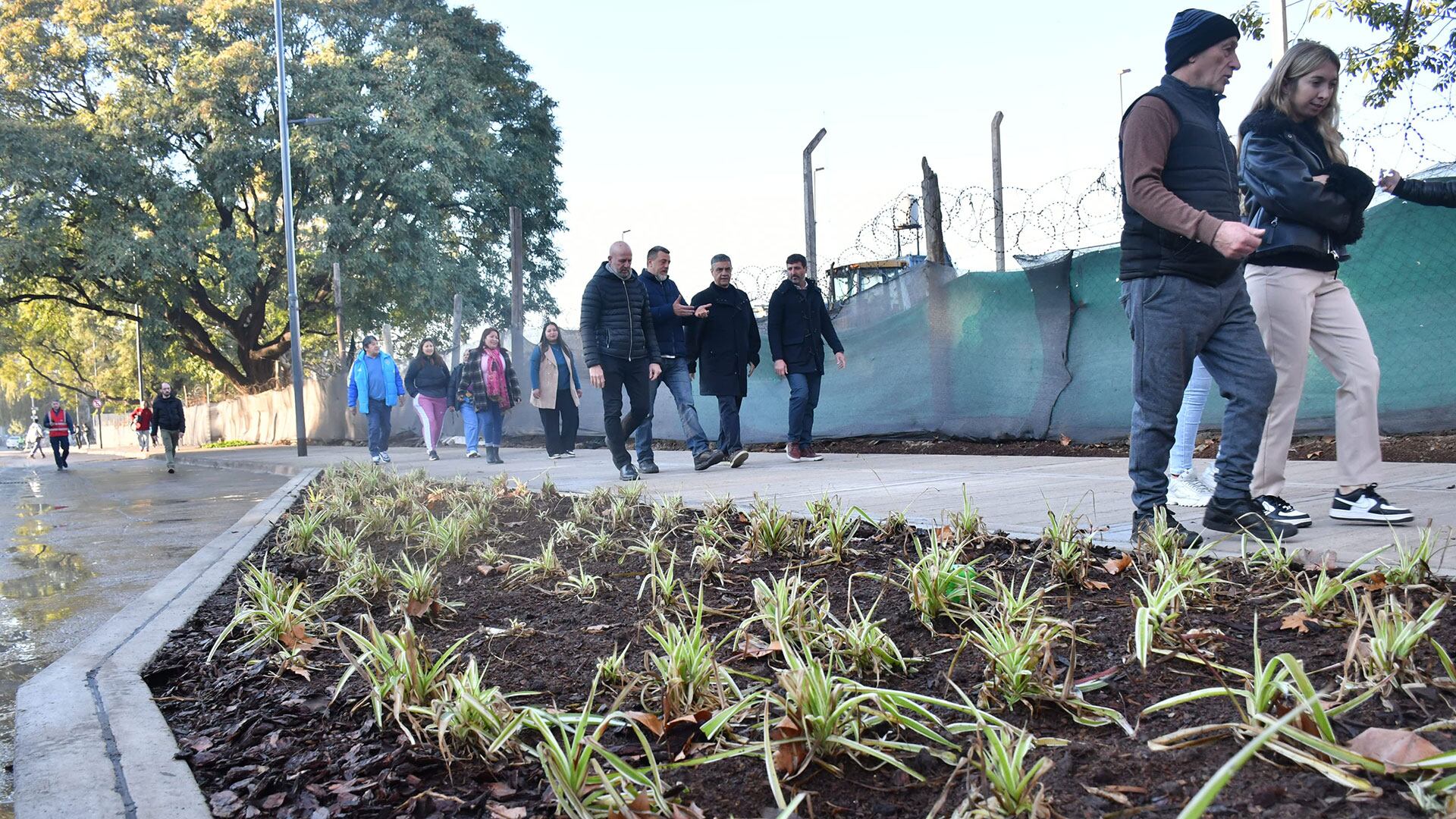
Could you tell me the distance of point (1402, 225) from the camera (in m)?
7.21

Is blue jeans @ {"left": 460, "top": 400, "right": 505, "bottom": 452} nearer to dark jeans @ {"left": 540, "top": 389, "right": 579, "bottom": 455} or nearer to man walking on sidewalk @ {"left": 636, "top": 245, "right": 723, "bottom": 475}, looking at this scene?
dark jeans @ {"left": 540, "top": 389, "right": 579, "bottom": 455}

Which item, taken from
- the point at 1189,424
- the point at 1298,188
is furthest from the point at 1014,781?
the point at 1189,424

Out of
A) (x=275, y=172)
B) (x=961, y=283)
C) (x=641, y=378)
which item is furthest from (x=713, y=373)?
(x=275, y=172)

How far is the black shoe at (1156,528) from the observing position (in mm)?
3303

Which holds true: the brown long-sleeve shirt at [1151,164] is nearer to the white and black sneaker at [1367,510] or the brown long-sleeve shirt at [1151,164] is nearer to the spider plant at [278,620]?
the white and black sneaker at [1367,510]

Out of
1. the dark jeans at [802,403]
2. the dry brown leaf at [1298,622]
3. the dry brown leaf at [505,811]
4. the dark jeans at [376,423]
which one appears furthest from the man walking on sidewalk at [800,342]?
the dry brown leaf at [505,811]

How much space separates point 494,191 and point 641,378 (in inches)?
938

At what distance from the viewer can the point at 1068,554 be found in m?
3.06

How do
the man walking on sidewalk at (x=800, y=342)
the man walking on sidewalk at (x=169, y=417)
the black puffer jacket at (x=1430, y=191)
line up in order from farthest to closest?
the man walking on sidewalk at (x=169, y=417), the man walking on sidewalk at (x=800, y=342), the black puffer jacket at (x=1430, y=191)

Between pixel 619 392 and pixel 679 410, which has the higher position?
pixel 619 392

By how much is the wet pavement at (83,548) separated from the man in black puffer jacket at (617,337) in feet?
9.42

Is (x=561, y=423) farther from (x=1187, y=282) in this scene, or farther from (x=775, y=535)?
(x=1187, y=282)

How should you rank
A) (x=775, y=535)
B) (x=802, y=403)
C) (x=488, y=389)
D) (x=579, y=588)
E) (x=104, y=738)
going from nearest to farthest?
1. (x=104, y=738)
2. (x=579, y=588)
3. (x=775, y=535)
4. (x=802, y=403)
5. (x=488, y=389)

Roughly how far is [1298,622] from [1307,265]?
2129 mm
